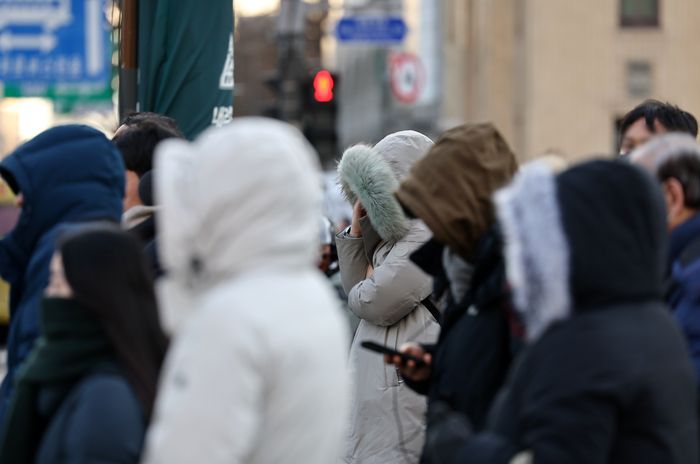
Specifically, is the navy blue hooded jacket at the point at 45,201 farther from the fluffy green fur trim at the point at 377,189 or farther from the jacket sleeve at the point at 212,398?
the fluffy green fur trim at the point at 377,189

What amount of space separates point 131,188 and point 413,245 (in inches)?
47.6

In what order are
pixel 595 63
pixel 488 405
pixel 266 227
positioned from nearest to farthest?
pixel 266 227
pixel 488 405
pixel 595 63

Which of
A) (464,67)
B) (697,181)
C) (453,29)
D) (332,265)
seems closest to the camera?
(697,181)

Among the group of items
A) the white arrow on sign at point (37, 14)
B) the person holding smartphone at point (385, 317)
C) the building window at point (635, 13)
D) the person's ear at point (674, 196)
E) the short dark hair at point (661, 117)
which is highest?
the building window at point (635, 13)

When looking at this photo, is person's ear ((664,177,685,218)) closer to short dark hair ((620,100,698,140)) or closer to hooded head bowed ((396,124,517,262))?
hooded head bowed ((396,124,517,262))

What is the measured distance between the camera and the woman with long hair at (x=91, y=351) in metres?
3.33

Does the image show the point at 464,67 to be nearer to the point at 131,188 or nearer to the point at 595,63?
the point at 595,63

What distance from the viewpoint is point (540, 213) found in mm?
3482

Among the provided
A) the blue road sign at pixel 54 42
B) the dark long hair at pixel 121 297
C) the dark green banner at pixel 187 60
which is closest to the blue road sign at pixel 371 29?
the blue road sign at pixel 54 42

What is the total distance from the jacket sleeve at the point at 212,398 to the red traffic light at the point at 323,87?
2011cm

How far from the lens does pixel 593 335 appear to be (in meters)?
3.34

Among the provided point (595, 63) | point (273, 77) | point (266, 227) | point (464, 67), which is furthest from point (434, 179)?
point (464, 67)

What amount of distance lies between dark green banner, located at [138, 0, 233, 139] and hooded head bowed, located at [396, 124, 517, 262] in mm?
2892

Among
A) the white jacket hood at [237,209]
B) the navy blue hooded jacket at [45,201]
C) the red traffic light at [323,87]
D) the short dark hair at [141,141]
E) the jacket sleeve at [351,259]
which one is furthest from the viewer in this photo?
the red traffic light at [323,87]
